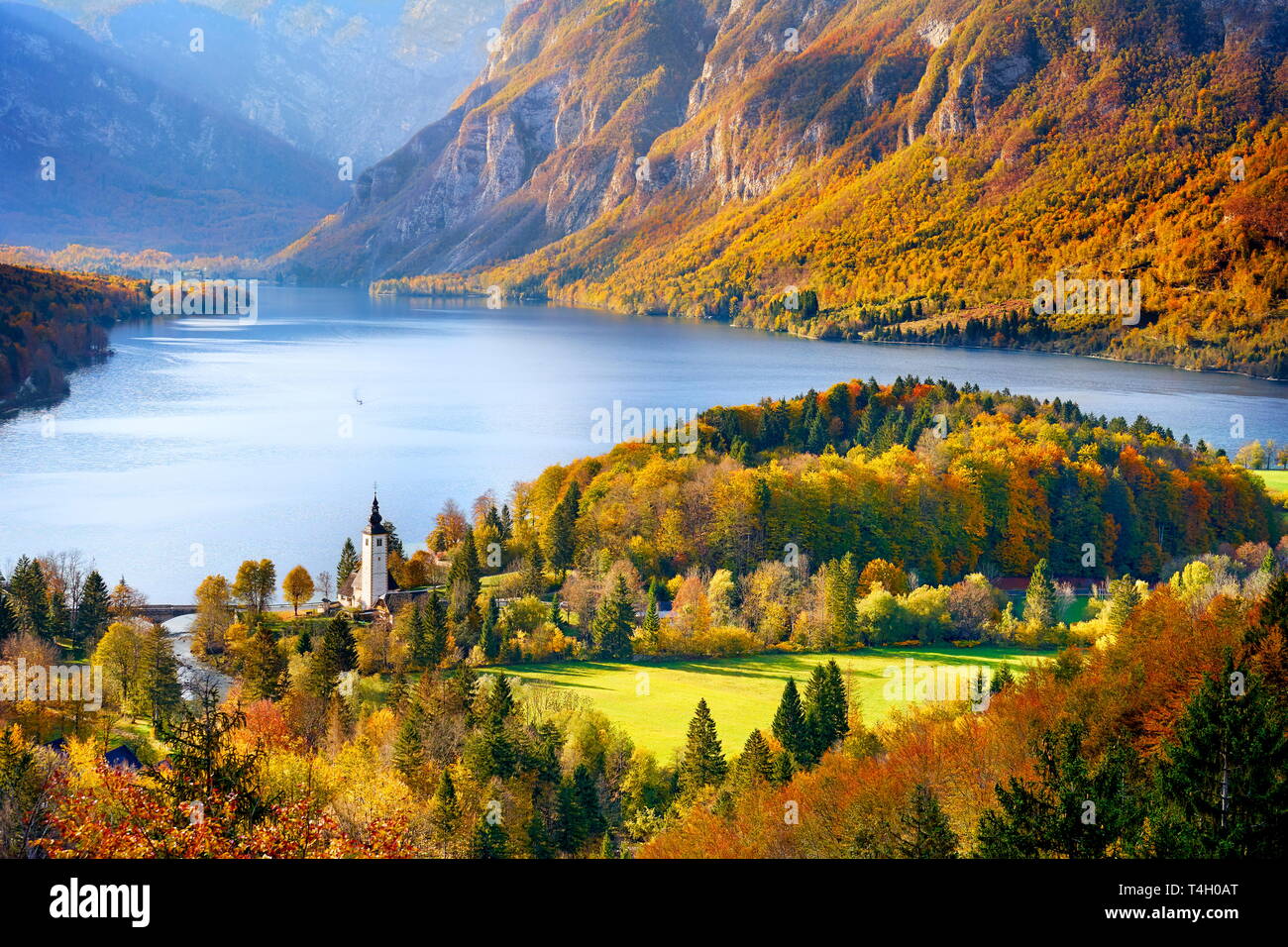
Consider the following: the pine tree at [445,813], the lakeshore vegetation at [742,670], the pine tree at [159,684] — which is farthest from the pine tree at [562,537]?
the pine tree at [445,813]

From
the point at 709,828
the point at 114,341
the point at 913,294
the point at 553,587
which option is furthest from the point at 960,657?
the point at 913,294

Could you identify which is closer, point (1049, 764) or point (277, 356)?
point (1049, 764)

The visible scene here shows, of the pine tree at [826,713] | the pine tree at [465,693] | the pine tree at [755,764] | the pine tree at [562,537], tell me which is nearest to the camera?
the pine tree at [755,764]

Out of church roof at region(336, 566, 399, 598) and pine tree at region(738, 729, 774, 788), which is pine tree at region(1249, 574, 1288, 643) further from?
church roof at region(336, 566, 399, 598)

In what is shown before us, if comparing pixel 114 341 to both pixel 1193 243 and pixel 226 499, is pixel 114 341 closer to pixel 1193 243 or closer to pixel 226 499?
pixel 226 499

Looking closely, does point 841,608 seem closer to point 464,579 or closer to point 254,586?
point 464,579

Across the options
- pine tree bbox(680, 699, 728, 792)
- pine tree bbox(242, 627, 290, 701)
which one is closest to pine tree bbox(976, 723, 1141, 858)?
pine tree bbox(680, 699, 728, 792)

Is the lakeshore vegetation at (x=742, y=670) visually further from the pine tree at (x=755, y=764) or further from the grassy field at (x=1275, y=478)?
the grassy field at (x=1275, y=478)
